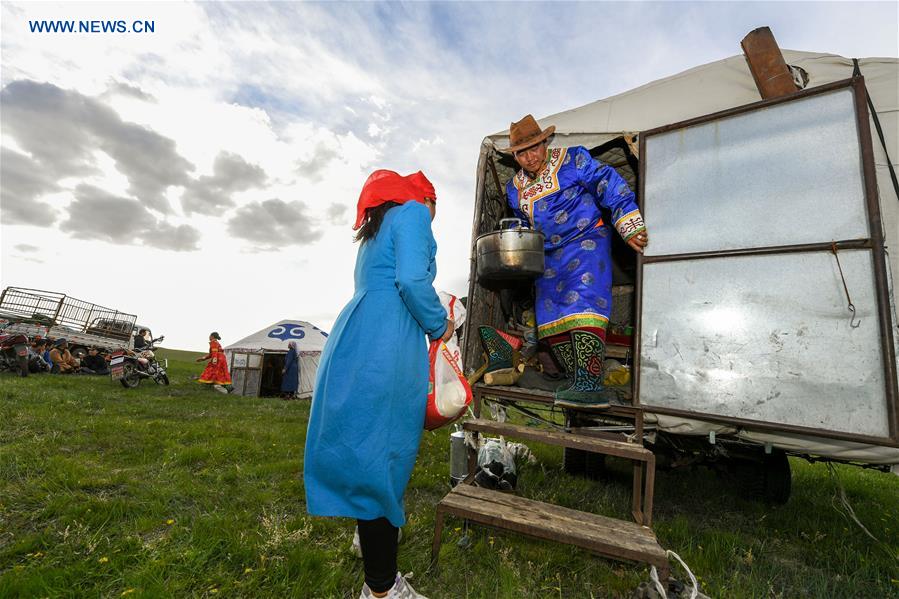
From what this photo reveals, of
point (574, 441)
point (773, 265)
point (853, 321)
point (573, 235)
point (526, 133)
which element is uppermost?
point (526, 133)

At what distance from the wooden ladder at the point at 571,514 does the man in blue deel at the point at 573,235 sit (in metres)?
0.29

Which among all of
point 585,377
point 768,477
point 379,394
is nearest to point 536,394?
point 585,377

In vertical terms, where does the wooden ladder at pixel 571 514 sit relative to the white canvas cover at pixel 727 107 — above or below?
below

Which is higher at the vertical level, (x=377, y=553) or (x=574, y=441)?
(x=574, y=441)

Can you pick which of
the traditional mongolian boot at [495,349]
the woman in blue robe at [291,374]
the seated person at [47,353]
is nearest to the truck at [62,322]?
the seated person at [47,353]

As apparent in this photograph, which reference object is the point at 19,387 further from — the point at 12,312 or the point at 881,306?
the point at 881,306

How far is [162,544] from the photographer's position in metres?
2.72

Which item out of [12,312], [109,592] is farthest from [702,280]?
[12,312]

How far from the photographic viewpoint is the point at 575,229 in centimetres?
335

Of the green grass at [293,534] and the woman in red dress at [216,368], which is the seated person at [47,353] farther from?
the green grass at [293,534]

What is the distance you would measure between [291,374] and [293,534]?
11942mm

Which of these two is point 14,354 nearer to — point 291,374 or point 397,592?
point 291,374

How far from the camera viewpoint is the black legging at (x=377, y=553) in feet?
6.41

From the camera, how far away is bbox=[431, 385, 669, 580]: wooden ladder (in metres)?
2.17
